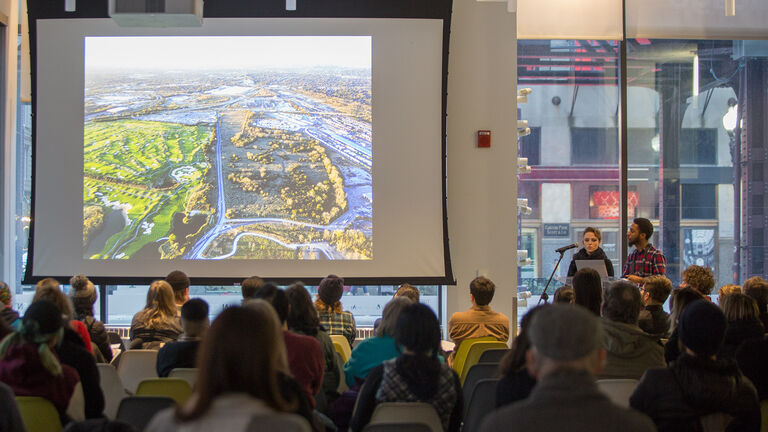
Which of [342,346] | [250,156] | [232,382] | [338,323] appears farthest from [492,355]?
[250,156]

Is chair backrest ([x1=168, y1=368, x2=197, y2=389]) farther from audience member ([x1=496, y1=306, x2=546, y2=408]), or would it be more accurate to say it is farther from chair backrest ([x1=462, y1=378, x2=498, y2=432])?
audience member ([x1=496, y1=306, x2=546, y2=408])

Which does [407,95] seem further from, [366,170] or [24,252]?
[24,252]

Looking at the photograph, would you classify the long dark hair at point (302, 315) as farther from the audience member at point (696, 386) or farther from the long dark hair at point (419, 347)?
the audience member at point (696, 386)

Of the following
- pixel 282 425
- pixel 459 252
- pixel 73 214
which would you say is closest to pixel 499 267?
pixel 459 252

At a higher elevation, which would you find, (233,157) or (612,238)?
(233,157)

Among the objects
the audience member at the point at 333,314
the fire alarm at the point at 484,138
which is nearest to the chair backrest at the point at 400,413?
the audience member at the point at 333,314

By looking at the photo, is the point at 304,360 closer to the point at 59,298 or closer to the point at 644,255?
the point at 59,298
